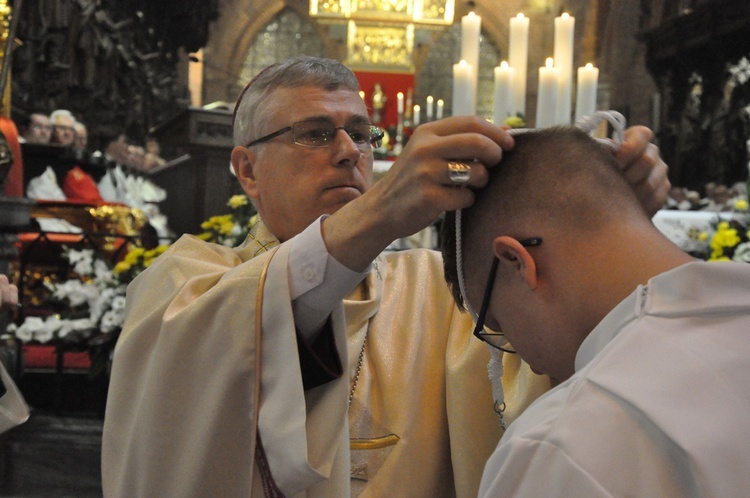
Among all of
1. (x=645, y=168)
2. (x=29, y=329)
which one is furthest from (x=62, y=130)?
(x=645, y=168)

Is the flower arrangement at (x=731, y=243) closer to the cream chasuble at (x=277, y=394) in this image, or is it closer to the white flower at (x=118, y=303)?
the cream chasuble at (x=277, y=394)

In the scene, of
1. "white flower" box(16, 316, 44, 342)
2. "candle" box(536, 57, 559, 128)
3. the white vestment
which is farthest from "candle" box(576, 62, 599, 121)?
the white vestment

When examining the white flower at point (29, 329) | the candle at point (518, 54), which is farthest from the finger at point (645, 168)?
the white flower at point (29, 329)

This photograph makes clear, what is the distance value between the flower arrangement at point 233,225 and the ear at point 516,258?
277 cm

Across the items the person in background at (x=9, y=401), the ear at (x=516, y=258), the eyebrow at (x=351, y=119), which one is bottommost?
the person in background at (x=9, y=401)

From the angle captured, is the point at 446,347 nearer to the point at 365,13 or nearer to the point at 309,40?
the point at 365,13

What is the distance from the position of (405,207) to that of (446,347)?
0.82 m

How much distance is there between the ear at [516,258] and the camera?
3.93 ft

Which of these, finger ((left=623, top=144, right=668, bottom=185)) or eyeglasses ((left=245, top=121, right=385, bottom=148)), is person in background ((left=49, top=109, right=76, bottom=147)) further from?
finger ((left=623, top=144, right=668, bottom=185))

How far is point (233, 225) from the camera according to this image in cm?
405

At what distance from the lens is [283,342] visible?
5.34ft

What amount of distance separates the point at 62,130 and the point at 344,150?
7.27 metres

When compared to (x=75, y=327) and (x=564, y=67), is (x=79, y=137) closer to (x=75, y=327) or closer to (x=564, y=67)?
(x=75, y=327)

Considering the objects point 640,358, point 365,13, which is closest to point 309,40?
point 365,13
